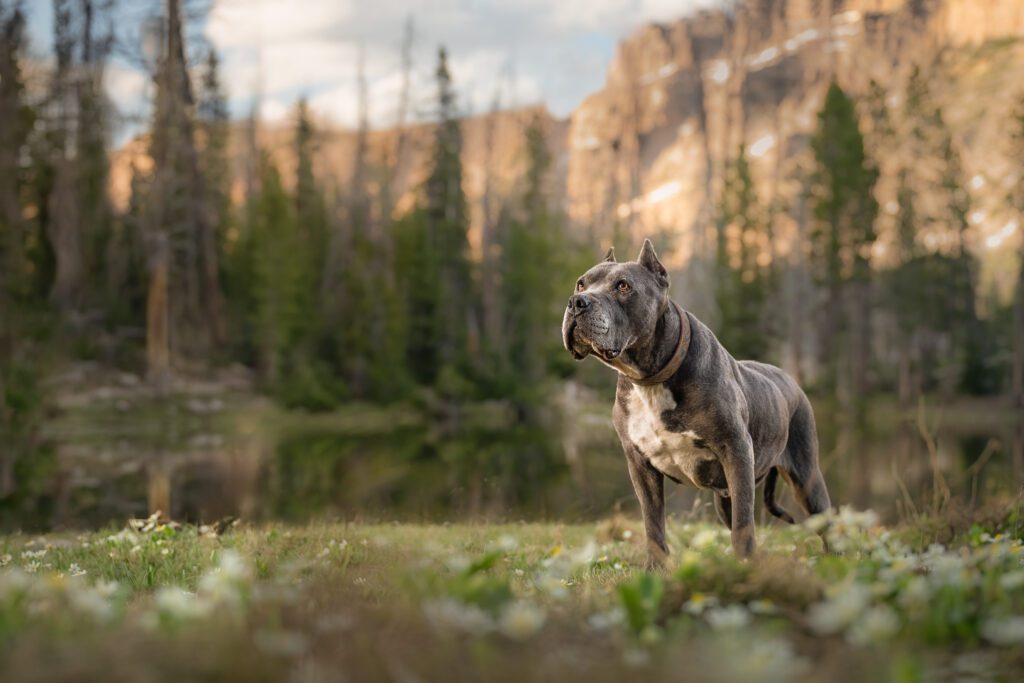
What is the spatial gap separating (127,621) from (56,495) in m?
15.4

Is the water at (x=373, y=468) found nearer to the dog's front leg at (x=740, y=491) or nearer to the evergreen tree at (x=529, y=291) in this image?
the dog's front leg at (x=740, y=491)

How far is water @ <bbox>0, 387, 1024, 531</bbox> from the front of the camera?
1433cm

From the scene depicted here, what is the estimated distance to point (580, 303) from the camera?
512 centimetres

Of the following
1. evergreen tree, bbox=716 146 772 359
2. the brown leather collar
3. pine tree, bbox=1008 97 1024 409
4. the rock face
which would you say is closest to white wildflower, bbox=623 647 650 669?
the brown leather collar

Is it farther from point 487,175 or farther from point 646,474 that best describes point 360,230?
point 646,474

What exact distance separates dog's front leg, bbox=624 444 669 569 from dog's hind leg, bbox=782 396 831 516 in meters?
1.29

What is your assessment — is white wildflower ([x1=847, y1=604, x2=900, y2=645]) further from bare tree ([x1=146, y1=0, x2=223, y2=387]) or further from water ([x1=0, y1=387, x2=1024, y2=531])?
bare tree ([x1=146, y1=0, x2=223, y2=387])

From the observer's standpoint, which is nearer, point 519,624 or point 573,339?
point 519,624

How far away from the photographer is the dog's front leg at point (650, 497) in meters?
5.81

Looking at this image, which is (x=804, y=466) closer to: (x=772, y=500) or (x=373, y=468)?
(x=772, y=500)

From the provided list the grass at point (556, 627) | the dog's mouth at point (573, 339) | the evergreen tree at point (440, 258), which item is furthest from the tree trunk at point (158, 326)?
the grass at point (556, 627)

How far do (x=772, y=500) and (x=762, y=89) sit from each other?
471 feet

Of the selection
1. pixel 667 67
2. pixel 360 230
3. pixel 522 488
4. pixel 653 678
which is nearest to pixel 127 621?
pixel 653 678

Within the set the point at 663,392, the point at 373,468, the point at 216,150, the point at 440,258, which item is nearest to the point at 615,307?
the point at 663,392
